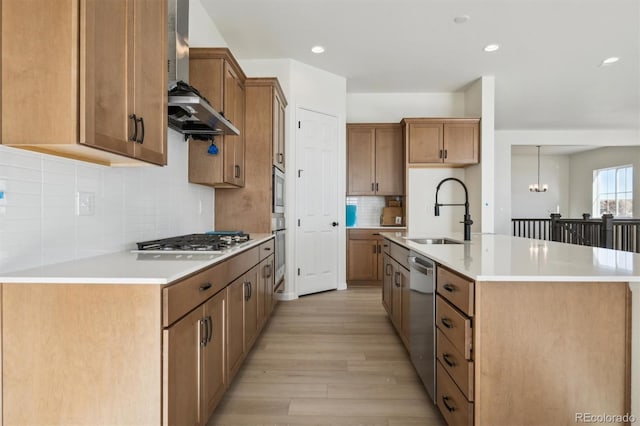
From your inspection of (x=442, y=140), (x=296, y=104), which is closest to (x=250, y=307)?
(x=296, y=104)

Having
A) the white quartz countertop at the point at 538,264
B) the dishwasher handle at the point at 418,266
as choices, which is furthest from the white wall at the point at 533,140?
the dishwasher handle at the point at 418,266

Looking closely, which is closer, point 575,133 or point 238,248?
point 238,248

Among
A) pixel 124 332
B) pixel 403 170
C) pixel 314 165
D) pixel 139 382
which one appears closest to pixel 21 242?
pixel 124 332

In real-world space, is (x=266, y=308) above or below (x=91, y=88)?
below

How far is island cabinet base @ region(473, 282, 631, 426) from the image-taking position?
4.47 ft

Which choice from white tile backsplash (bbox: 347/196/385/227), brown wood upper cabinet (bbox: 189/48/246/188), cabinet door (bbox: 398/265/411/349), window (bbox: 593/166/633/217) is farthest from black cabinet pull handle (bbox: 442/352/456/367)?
window (bbox: 593/166/633/217)

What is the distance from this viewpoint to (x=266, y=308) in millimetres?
3084

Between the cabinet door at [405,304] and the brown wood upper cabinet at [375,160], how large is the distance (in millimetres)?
2961

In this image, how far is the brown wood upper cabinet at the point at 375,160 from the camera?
554cm

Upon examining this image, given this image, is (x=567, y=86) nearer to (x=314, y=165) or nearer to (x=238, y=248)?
(x=314, y=165)

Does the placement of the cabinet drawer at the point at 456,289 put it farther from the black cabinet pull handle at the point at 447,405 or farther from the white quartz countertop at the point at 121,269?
the white quartz countertop at the point at 121,269

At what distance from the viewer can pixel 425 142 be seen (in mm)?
5289

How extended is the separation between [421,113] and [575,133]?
16.8 ft

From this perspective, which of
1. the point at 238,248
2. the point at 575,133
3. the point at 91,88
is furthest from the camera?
the point at 575,133
